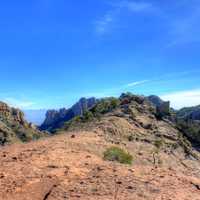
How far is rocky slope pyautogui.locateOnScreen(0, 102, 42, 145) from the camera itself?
274 ft

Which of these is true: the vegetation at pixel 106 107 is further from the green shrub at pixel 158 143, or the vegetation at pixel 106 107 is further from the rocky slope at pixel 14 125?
the rocky slope at pixel 14 125

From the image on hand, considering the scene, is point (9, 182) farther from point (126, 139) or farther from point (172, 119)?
point (172, 119)

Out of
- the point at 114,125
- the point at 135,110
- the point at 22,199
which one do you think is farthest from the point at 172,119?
the point at 22,199

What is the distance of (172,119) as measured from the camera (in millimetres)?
62312

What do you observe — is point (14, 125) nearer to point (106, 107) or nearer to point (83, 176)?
point (106, 107)

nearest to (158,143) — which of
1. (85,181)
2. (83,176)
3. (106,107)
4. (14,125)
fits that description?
(106,107)

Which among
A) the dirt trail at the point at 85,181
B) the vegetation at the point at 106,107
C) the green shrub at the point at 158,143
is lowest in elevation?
the dirt trail at the point at 85,181

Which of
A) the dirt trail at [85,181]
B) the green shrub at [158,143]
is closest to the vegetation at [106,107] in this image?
the green shrub at [158,143]

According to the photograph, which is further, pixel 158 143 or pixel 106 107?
pixel 106 107

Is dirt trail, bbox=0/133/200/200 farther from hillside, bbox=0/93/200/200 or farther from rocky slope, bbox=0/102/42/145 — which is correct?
rocky slope, bbox=0/102/42/145

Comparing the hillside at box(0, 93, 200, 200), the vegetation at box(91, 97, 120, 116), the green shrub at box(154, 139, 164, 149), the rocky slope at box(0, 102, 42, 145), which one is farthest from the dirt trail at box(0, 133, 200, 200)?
the rocky slope at box(0, 102, 42, 145)

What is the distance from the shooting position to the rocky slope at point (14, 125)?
3284 inches

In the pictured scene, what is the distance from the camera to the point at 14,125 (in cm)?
9519

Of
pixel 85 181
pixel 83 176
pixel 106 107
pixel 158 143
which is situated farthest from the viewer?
pixel 106 107
